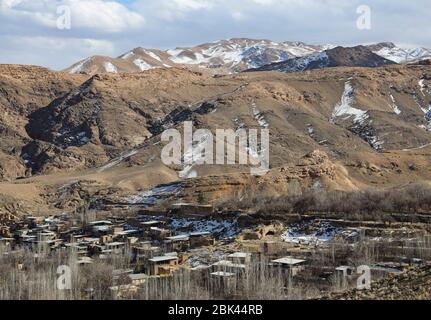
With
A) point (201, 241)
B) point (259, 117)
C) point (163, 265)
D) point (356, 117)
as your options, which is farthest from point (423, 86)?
point (163, 265)

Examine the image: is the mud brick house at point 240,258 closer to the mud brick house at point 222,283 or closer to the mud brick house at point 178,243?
the mud brick house at point 222,283

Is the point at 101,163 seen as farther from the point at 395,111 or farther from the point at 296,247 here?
the point at 296,247

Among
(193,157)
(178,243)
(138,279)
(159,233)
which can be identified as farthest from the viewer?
(193,157)

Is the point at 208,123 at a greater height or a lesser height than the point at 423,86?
lesser

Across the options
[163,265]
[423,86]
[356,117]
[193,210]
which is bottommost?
[163,265]

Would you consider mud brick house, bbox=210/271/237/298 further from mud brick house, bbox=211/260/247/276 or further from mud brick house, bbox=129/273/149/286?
mud brick house, bbox=129/273/149/286

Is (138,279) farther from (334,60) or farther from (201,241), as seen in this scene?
(334,60)

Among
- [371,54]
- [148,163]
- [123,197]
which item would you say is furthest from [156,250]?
[371,54]
